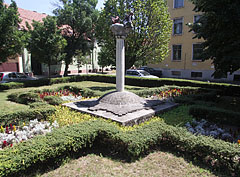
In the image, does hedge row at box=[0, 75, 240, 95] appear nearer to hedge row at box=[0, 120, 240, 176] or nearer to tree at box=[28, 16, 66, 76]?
tree at box=[28, 16, 66, 76]

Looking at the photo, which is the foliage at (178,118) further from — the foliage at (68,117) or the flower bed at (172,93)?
the flower bed at (172,93)

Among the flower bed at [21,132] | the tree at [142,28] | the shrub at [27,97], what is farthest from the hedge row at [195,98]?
the shrub at [27,97]

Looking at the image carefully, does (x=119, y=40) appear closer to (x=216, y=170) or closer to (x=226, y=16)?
(x=226, y=16)

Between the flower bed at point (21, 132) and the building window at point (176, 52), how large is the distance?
73.4ft

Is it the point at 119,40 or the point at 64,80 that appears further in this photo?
the point at 64,80

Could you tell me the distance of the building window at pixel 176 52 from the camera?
2519cm

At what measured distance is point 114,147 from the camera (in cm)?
496

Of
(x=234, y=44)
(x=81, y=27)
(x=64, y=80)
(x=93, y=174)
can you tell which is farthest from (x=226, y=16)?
(x=81, y=27)

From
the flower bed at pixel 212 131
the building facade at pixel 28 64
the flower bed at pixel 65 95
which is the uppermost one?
the building facade at pixel 28 64

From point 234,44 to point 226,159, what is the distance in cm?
581

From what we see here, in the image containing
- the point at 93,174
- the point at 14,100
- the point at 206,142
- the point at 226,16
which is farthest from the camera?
the point at 14,100

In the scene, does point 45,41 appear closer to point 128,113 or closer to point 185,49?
point 128,113

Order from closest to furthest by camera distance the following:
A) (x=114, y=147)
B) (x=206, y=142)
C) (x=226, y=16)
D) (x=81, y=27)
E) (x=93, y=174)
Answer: (x=93, y=174)
(x=206, y=142)
(x=114, y=147)
(x=226, y=16)
(x=81, y=27)

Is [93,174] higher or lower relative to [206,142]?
lower
